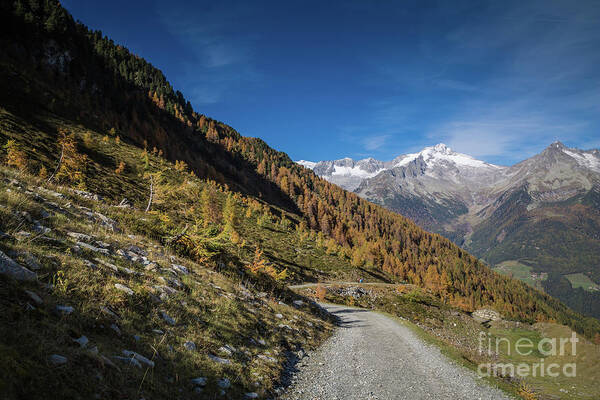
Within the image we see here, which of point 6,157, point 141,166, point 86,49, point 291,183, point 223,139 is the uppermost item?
point 223,139

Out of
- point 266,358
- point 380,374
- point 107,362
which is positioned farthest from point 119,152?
point 380,374

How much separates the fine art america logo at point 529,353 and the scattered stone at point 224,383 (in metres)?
13.8

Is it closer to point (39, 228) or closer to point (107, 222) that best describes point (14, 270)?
point (39, 228)

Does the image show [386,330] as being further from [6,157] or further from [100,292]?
[6,157]

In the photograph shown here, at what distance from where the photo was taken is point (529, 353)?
3253 centimetres

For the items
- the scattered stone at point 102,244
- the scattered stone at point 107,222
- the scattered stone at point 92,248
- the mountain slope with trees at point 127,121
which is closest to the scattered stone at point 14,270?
the scattered stone at point 92,248

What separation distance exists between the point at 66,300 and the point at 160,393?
9.62ft

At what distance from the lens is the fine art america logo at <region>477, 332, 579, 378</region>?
57.5 feet

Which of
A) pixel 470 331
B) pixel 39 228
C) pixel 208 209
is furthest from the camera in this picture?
pixel 208 209

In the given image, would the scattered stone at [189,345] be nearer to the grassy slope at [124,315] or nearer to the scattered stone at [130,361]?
the grassy slope at [124,315]

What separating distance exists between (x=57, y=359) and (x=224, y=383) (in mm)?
4447

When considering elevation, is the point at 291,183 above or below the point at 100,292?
above

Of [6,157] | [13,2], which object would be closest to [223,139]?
[13,2]

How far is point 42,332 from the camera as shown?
4324mm
